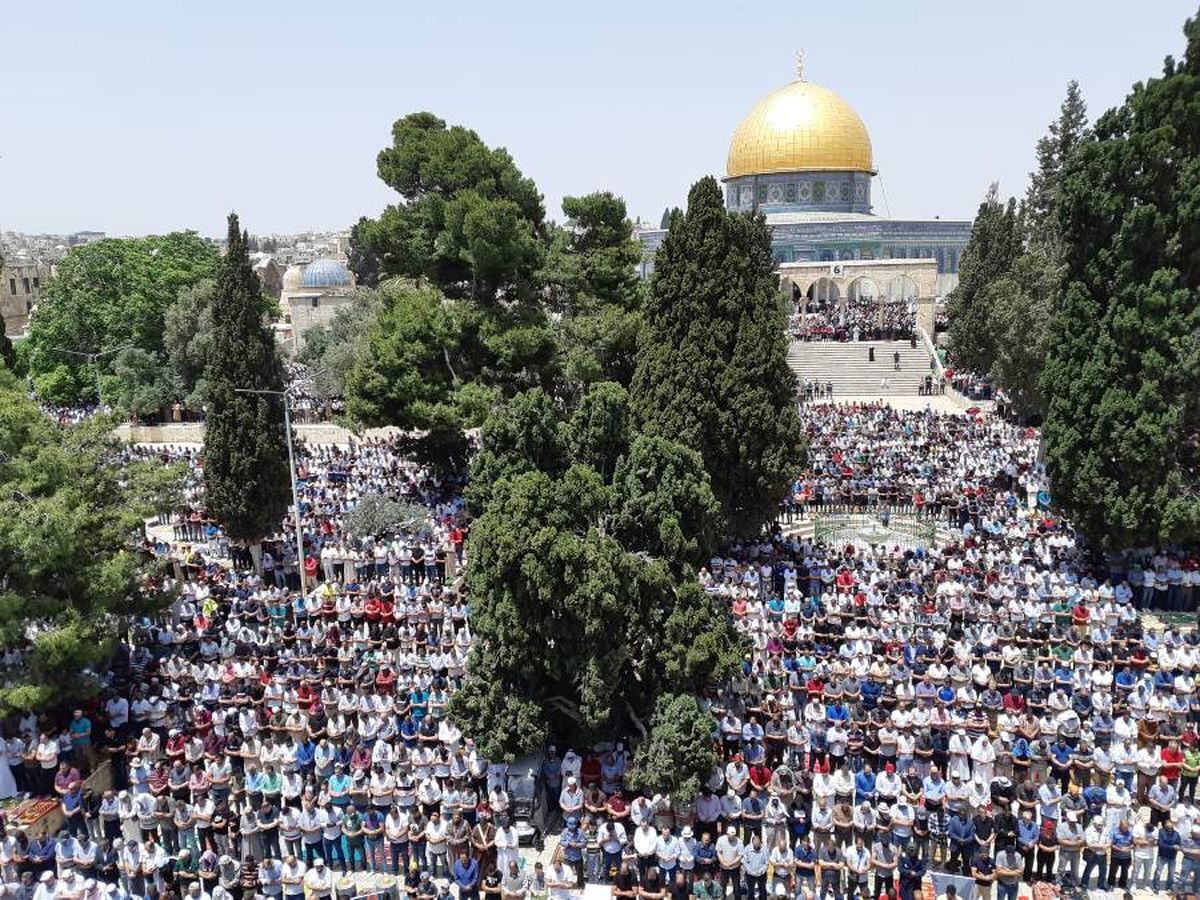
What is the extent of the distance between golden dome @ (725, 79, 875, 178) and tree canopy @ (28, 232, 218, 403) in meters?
34.6

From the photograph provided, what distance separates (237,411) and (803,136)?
151 ft

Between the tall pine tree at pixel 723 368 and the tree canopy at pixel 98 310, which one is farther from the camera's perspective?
the tree canopy at pixel 98 310

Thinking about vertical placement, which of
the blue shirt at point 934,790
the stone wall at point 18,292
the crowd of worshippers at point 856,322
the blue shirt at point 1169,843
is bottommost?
the blue shirt at point 1169,843

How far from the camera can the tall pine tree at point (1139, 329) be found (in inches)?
688

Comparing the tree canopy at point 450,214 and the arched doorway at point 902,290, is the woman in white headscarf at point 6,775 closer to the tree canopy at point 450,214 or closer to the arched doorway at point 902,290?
the tree canopy at point 450,214

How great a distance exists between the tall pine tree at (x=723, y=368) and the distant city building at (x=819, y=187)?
37205mm

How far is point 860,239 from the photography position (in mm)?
56250

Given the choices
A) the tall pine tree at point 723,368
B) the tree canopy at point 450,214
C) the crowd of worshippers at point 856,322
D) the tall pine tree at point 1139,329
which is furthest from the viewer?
the crowd of worshippers at point 856,322

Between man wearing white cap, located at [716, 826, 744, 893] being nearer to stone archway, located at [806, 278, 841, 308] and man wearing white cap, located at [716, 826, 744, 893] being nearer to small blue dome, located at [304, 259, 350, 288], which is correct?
stone archway, located at [806, 278, 841, 308]

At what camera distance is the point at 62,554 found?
13445 mm

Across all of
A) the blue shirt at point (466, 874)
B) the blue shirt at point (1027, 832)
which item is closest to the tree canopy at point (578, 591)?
the blue shirt at point (466, 874)

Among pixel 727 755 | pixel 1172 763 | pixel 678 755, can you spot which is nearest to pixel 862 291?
pixel 1172 763

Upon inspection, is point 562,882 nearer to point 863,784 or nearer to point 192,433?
point 863,784

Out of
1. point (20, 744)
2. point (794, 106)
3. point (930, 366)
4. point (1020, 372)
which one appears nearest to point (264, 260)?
point (794, 106)
